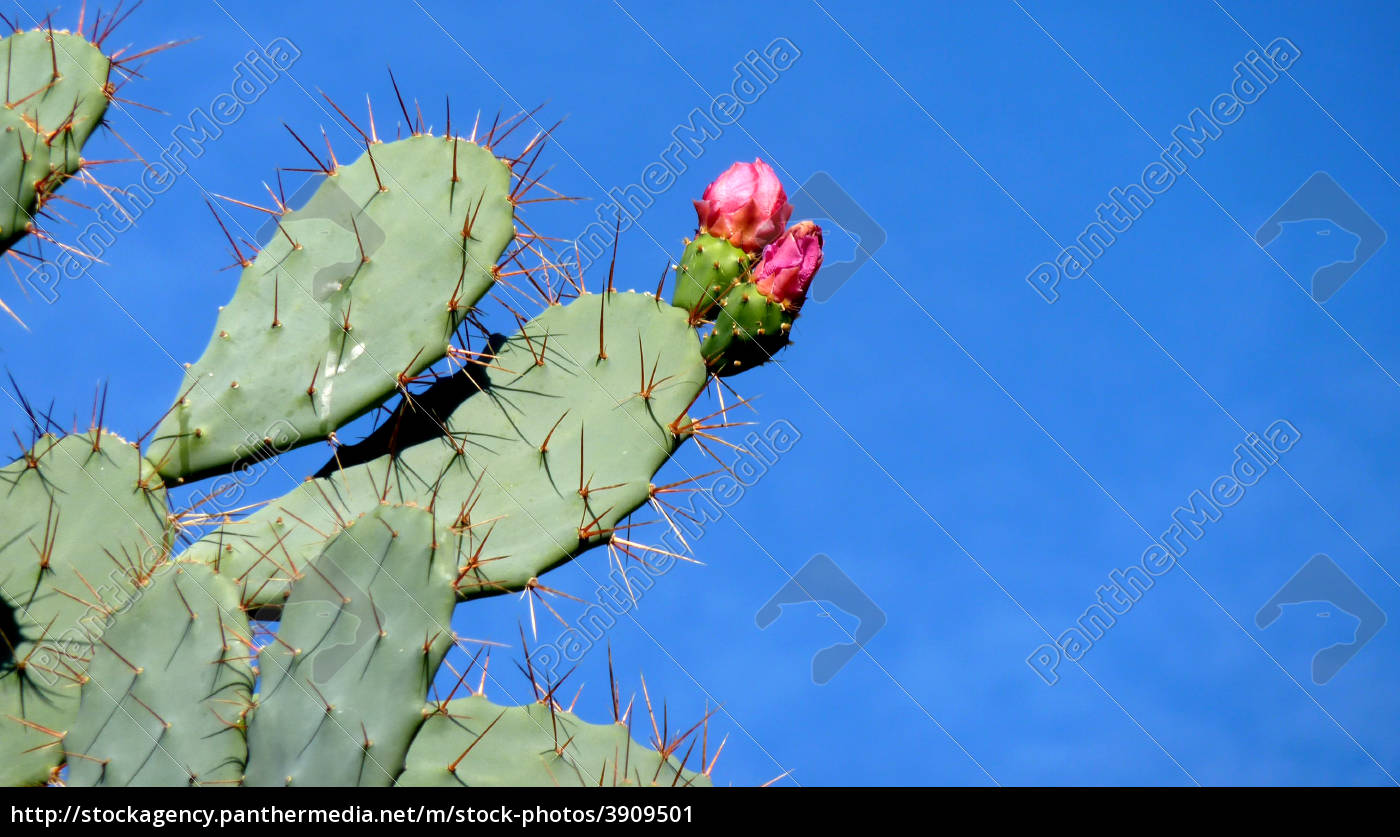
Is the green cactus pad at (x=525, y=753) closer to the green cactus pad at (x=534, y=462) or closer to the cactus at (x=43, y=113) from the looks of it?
the green cactus pad at (x=534, y=462)

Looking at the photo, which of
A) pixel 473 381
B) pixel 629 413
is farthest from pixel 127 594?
pixel 629 413

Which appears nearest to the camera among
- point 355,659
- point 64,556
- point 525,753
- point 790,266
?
point 355,659

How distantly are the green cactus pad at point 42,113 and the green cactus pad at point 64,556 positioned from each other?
0.43 meters

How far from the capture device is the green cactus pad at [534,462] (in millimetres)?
2311

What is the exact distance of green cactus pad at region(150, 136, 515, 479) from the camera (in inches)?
93.5

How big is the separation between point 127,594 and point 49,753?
0.92 ft

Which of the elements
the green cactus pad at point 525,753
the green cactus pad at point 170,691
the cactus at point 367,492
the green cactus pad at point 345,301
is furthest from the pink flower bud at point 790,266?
the green cactus pad at point 170,691

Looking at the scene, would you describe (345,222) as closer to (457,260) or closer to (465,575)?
(457,260)

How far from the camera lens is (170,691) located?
2.03m

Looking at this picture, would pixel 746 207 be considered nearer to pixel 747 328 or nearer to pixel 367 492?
pixel 747 328

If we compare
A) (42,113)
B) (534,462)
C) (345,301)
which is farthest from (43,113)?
(534,462)

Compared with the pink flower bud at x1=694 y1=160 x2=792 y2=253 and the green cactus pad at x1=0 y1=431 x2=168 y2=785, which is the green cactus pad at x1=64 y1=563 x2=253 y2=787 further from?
the pink flower bud at x1=694 y1=160 x2=792 y2=253

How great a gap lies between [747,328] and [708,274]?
15cm

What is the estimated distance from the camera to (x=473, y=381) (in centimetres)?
247
